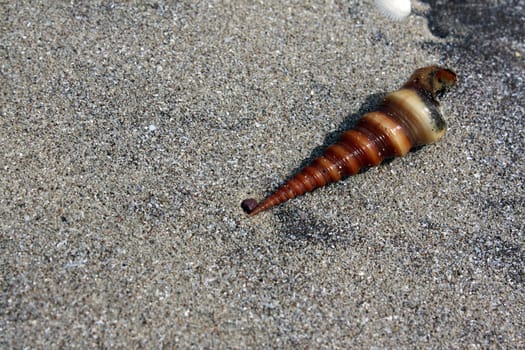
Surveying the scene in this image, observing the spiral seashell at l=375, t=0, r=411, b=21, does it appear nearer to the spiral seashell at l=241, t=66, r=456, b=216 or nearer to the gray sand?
the gray sand

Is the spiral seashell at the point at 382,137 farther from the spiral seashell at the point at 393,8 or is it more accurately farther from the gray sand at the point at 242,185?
the spiral seashell at the point at 393,8

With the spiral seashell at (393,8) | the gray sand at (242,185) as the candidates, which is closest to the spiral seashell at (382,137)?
the gray sand at (242,185)

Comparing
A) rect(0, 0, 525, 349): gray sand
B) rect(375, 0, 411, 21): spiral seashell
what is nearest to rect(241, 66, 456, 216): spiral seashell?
rect(0, 0, 525, 349): gray sand

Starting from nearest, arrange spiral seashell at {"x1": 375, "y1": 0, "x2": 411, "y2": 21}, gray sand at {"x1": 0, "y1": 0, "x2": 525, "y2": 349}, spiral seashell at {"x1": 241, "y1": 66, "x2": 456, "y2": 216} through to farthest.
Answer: gray sand at {"x1": 0, "y1": 0, "x2": 525, "y2": 349} → spiral seashell at {"x1": 241, "y1": 66, "x2": 456, "y2": 216} → spiral seashell at {"x1": 375, "y1": 0, "x2": 411, "y2": 21}

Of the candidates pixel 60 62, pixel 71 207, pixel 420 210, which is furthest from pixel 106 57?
pixel 420 210

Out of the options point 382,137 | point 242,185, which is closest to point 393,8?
point 382,137

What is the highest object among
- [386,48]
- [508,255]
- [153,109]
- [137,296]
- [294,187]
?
[386,48]

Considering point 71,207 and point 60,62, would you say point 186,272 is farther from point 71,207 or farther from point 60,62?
point 60,62
